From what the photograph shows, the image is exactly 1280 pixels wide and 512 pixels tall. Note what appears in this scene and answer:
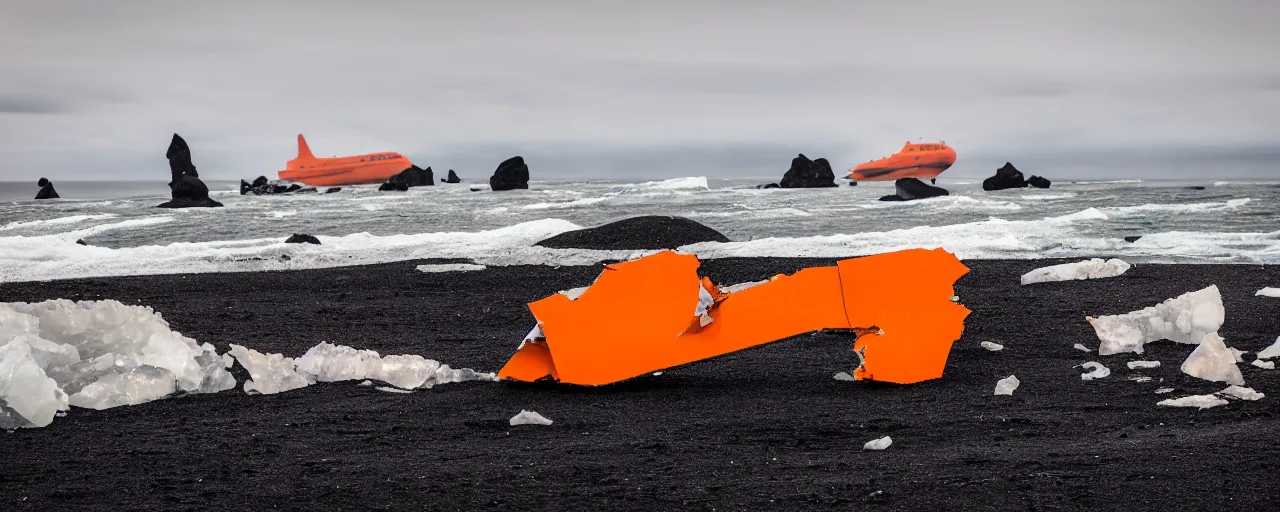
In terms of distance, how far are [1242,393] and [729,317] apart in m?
2.30

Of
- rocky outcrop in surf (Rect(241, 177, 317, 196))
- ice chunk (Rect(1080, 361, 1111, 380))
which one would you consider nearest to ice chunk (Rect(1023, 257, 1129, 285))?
ice chunk (Rect(1080, 361, 1111, 380))

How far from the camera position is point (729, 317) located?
5.02 metres

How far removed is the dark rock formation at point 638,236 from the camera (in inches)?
605

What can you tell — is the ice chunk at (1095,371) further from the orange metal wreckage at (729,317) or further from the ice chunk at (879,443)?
the ice chunk at (879,443)

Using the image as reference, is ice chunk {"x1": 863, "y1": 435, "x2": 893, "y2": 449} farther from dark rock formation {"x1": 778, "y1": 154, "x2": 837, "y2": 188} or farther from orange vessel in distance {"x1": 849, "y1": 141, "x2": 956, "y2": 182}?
orange vessel in distance {"x1": 849, "y1": 141, "x2": 956, "y2": 182}

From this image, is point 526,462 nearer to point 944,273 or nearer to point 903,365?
point 903,365

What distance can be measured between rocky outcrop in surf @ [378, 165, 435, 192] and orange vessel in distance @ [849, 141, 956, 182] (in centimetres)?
3312

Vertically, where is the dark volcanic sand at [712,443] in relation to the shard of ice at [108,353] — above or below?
below

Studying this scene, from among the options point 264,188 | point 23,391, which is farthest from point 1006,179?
point 23,391

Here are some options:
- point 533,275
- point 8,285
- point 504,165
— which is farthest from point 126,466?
point 504,165

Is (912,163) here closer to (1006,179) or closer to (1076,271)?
(1006,179)

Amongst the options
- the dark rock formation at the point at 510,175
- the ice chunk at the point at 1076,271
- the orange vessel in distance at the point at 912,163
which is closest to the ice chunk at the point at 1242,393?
the ice chunk at the point at 1076,271

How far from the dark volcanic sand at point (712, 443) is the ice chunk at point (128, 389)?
93 mm

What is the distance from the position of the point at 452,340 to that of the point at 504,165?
195 feet
